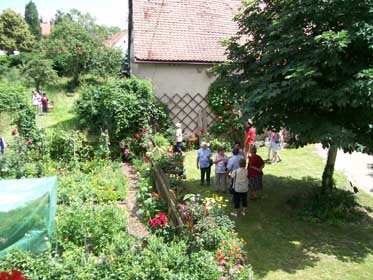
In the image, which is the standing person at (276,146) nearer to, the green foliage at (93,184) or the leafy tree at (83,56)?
the green foliage at (93,184)

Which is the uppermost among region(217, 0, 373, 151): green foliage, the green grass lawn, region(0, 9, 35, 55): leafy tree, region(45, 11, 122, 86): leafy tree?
→ region(0, 9, 35, 55): leafy tree

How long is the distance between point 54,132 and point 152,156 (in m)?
3.66

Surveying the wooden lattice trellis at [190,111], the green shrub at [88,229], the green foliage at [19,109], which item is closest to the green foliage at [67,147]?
the green foliage at [19,109]

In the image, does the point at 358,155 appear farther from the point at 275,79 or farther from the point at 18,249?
the point at 18,249

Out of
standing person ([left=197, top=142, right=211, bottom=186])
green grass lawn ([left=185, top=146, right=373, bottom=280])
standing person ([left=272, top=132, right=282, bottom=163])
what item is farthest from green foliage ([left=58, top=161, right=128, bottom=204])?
Result: standing person ([left=272, top=132, right=282, bottom=163])

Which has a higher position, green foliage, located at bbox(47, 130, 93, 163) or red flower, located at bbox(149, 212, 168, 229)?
green foliage, located at bbox(47, 130, 93, 163)

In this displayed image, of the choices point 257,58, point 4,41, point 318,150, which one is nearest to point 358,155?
point 318,150

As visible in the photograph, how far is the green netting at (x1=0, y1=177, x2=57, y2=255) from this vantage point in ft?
22.3

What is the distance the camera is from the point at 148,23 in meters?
17.4

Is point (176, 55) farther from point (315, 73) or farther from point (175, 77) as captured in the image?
point (315, 73)

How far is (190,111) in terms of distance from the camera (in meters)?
17.2

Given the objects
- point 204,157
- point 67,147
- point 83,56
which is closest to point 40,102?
point 83,56

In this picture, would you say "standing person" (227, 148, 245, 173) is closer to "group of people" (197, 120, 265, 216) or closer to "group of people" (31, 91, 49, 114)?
"group of people" (197, 120, 265, 216)

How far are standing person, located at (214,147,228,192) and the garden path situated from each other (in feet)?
7.79
